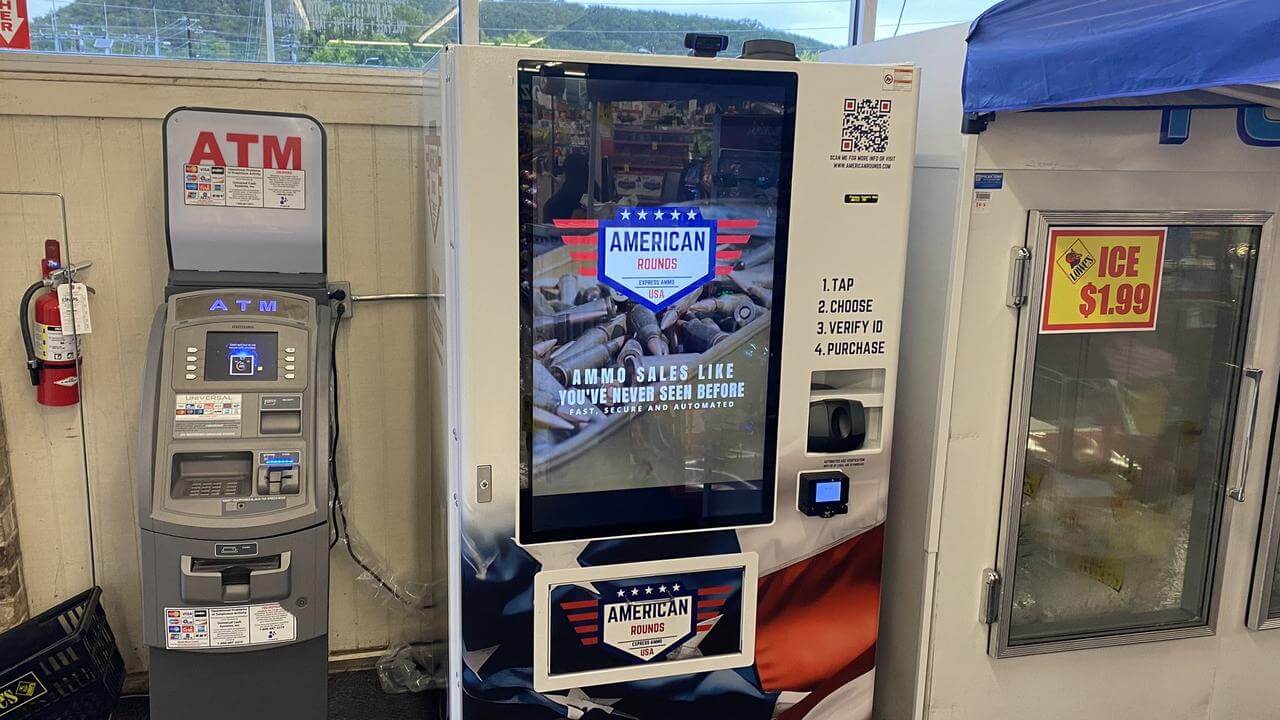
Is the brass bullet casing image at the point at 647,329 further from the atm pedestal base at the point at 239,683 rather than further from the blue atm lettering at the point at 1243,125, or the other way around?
the blue atm lettering at the point at 1243,125

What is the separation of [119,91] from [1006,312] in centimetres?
250

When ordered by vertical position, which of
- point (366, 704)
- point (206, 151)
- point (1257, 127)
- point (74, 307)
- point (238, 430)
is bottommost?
point (366, 704)

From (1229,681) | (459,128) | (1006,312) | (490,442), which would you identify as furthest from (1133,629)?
(459,128)

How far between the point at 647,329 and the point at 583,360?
0.16 meters

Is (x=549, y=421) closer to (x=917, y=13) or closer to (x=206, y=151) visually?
(x=206, y=151)

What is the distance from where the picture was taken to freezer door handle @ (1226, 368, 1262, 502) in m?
2.61

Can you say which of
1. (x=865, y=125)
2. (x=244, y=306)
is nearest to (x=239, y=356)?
(x=244, y=306)

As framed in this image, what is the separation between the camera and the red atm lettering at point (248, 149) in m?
2.60

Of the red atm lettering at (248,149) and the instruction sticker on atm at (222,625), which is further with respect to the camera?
the red atm lettering at (248,149)

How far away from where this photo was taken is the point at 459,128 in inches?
80.4

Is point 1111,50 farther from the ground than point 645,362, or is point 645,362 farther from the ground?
point 1111,50

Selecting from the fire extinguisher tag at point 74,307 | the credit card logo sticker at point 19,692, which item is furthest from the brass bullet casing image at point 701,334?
the credit card logo sticker at point 19,692

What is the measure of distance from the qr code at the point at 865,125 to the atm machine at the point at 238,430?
1.39 m

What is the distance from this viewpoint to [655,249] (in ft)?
7.27
